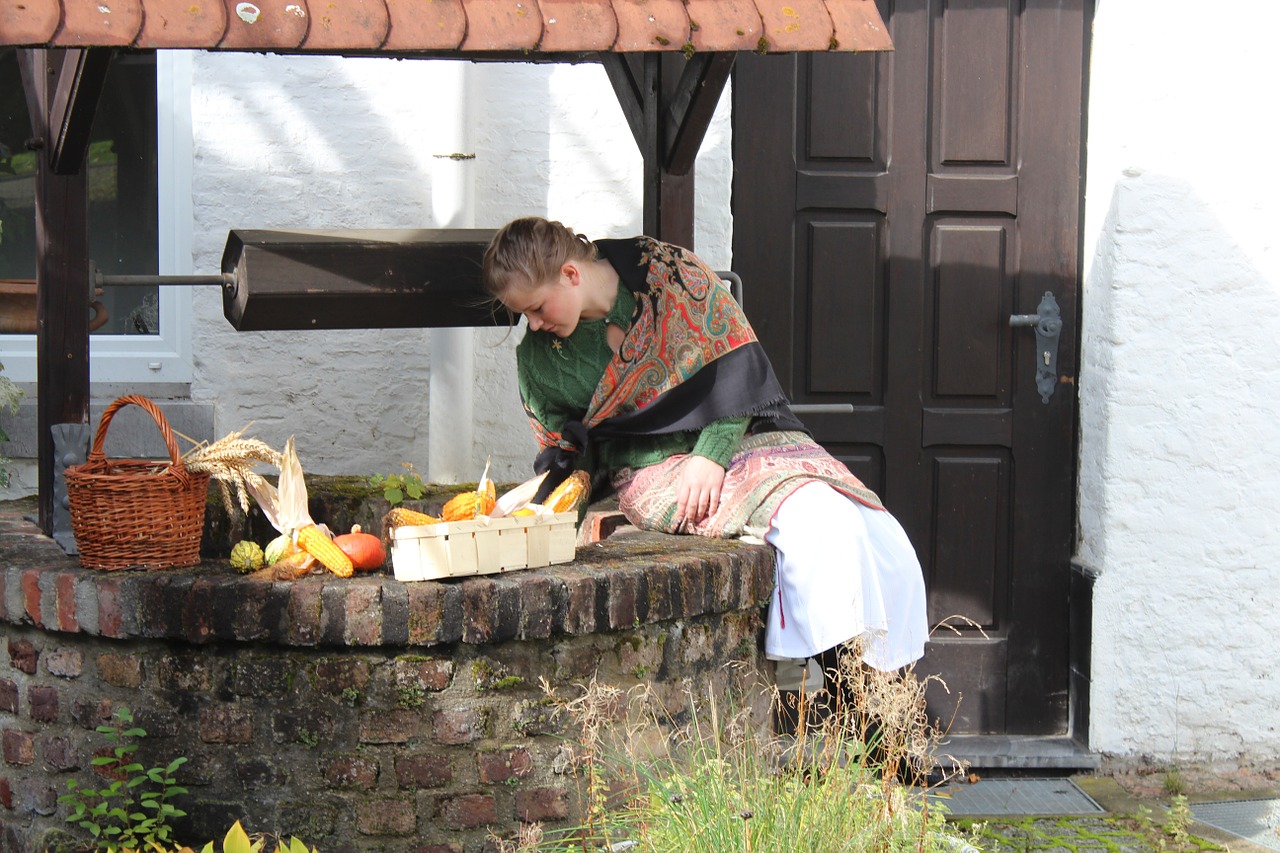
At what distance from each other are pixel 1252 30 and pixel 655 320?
2.55 m

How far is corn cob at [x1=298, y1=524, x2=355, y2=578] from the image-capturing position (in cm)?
332

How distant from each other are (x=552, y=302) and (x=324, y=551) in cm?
95

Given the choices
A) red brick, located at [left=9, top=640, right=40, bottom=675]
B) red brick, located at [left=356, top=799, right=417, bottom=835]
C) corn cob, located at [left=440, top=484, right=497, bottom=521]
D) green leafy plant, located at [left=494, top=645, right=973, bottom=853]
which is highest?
corn cob, located at [left=440, top=484, right=497, bottom=521]

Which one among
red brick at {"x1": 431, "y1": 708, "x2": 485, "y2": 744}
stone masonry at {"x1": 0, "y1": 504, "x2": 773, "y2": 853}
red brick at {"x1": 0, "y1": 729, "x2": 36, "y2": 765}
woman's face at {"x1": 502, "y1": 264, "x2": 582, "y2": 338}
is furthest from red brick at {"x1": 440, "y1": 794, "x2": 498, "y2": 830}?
woman's face at {"x1": 502, "y1": 264, "x2": 582, "y2": 338}

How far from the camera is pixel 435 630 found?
314 centimetres

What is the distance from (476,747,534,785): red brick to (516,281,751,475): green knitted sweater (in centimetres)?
105

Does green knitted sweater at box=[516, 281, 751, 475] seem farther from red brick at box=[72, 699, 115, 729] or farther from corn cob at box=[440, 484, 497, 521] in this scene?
red brick at box=[72, 699, 115, 729]

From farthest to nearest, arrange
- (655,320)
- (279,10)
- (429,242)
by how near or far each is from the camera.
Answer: (429,242)
(655,320)
(279,10)

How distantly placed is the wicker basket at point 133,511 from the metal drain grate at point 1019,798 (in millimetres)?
2633

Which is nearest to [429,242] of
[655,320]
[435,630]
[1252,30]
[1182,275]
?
[655,320]

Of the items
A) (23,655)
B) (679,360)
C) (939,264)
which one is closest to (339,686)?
(23,655)

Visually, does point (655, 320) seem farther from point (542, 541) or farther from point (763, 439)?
point (542, 541)

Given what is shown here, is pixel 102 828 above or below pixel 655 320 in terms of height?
below

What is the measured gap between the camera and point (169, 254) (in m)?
5.03
